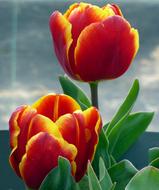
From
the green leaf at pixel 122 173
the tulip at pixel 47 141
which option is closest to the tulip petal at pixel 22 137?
the tulip at pixel 47 141

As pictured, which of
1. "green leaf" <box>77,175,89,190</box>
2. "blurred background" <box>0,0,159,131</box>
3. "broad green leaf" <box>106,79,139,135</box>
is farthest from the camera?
"blurred background" <box>0,0,159,131</box>

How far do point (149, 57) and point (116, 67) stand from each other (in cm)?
213

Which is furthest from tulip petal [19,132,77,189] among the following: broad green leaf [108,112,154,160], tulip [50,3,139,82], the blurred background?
the blurred background

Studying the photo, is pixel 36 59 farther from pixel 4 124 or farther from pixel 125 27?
pixel 125 27

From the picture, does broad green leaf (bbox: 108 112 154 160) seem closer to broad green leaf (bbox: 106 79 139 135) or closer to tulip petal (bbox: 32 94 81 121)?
broad green leaf (bbox: 106 79 139 135)

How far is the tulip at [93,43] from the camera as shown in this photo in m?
0.58

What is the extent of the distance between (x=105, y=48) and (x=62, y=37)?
36 millimetres

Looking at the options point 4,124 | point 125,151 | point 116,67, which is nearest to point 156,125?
point 4,124

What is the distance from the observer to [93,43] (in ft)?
1.92

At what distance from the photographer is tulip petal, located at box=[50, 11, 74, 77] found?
59cm

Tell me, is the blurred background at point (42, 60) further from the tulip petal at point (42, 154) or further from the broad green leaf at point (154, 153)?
the tulip petal at point (42, 154)

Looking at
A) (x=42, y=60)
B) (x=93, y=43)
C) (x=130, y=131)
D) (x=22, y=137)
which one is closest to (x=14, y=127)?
(x=22, y=137)

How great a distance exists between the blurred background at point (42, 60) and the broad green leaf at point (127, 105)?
1571mm

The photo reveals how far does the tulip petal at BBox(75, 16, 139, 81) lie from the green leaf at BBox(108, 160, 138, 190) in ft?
0.24
